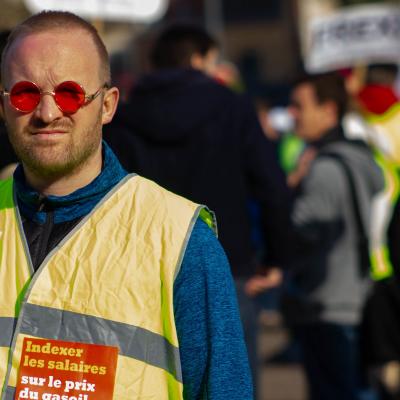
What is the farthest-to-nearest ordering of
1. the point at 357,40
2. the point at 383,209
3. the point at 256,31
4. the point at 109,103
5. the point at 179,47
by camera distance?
the point at 256,31 < the point at 357,40 < the point at 383,209 < the point at 179,47 < the point at 109,103

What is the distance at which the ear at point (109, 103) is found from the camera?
287 centimetres

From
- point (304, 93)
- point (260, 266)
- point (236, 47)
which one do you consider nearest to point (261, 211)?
point (260, 266)

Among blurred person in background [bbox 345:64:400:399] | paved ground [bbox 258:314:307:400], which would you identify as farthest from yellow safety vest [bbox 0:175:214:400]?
Answer: paved ground [bbox 258:314:307:400]

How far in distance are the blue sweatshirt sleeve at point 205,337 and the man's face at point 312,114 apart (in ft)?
12.9

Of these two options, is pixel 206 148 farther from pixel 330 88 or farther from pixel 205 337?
pixel 205 337

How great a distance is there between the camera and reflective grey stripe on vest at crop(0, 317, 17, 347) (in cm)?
268

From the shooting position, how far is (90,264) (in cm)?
268

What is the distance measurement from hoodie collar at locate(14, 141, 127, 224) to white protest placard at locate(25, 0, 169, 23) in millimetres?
6288

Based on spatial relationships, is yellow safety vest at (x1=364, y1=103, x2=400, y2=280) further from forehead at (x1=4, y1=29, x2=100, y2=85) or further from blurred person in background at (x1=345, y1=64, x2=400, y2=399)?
forehead at (x1=4, y1=29, x2=100, y2=85)

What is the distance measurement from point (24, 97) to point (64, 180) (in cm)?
20

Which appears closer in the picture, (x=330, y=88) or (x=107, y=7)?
(x=330, y=88)

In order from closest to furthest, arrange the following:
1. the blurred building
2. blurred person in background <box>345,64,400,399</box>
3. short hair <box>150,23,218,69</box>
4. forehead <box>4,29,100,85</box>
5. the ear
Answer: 1. forehead <box>4,29,100,85</box>
2. the ear
3. short hair <box>150,23,218,69</box>
4. blurred person in background <box>345,64,400,399</box>
5. the blurred building

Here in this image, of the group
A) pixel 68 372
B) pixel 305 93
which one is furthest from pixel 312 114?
pixel 68 372

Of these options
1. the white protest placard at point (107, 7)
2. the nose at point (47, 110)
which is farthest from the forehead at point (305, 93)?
the nose at point (47, 110)
